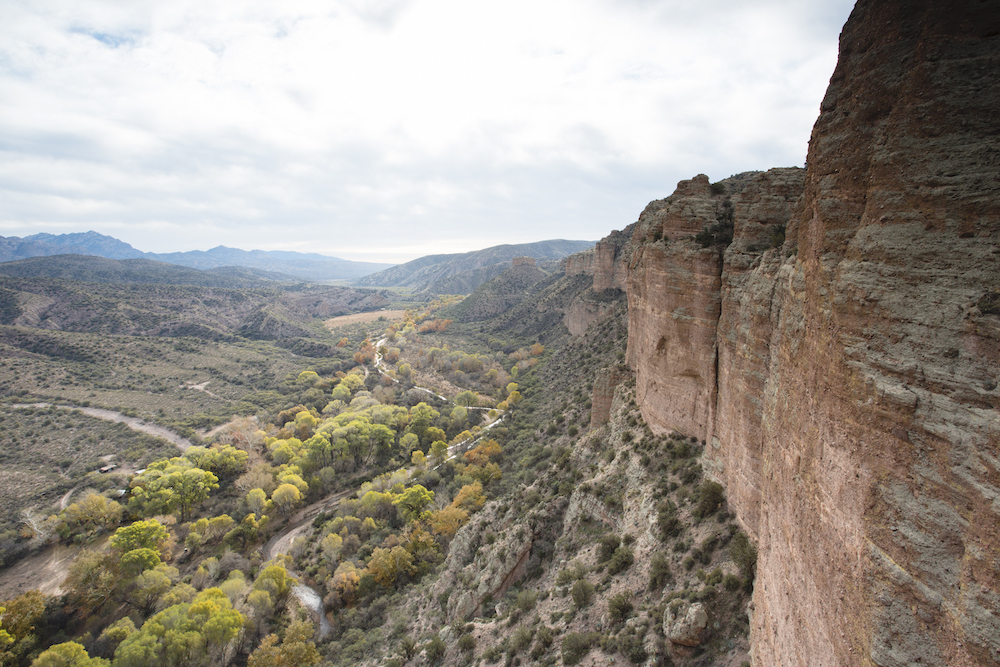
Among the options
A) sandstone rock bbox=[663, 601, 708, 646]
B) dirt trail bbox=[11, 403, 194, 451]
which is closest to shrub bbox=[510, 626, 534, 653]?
sandstone rock bbox=[663, 601, 708, 646]

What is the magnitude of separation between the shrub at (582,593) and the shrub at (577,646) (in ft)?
6.23

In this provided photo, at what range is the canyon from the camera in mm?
5727

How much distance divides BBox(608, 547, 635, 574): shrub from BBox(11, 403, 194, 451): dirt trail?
62205mm

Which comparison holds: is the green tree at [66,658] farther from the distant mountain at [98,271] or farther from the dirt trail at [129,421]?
the distant mountain at [98,271]

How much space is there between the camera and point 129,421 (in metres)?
60.2

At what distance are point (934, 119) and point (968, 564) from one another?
263 inches

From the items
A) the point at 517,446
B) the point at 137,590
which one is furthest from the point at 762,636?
the point at 137,590

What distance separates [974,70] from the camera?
20.1 ft

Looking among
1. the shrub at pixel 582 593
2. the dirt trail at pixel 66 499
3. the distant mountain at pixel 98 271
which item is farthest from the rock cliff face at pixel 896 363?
the distant mountain at pixel 98 271

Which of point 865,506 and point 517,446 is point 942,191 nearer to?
point 865,506

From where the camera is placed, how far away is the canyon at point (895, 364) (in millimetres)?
5727

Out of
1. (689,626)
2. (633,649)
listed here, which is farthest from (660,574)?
(689,626)

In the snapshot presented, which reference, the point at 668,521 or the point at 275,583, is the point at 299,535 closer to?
the point at 275,583

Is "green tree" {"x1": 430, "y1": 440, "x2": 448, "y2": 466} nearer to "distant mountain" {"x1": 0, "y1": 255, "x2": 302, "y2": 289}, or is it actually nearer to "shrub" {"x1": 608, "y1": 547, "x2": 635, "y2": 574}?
"shrub" {"x1": 608, "y1": 547, "x2": 635, "y2": 574}
